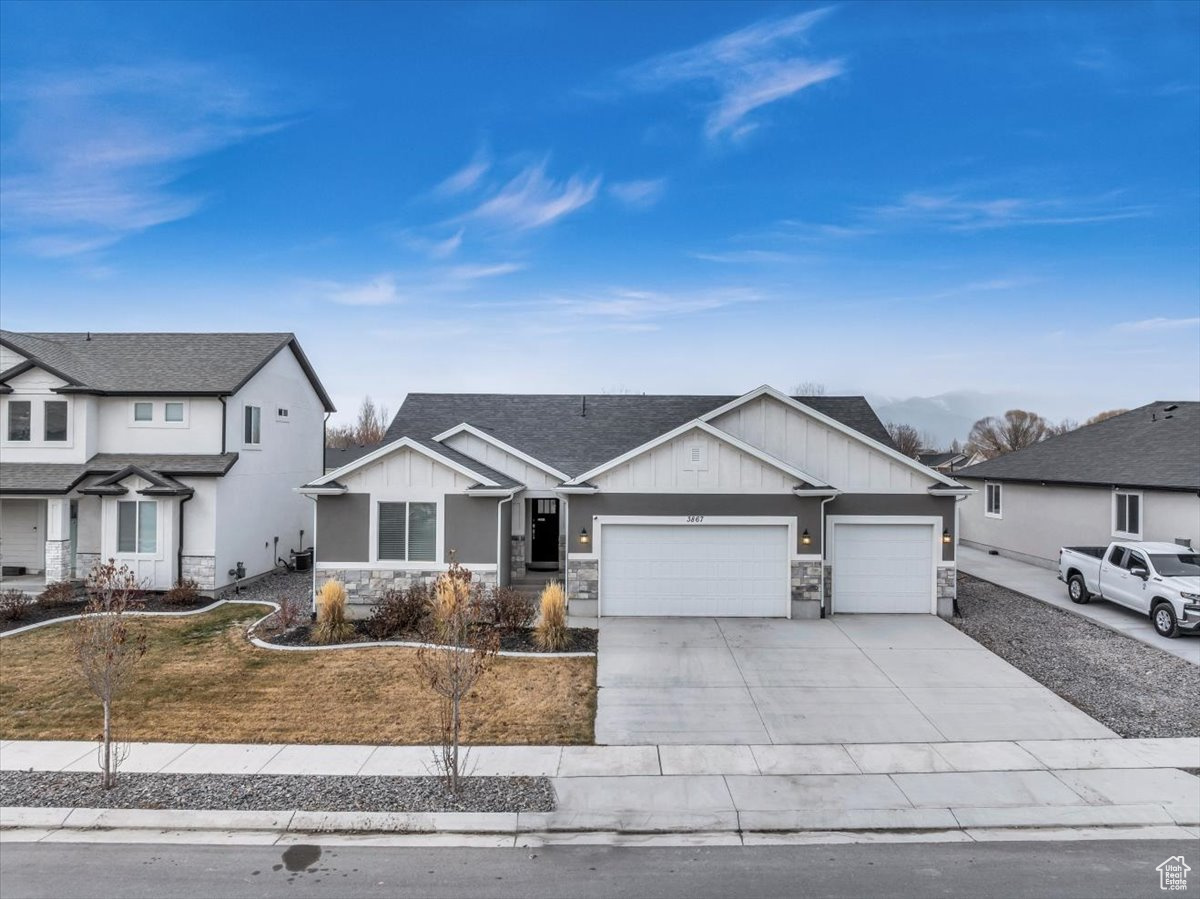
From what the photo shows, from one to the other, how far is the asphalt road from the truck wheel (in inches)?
340

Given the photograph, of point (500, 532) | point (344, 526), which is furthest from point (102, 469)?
point (500, 532)

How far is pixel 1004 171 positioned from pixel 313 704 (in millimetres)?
22608

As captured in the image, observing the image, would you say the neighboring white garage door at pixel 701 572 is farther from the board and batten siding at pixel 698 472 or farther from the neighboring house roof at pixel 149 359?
the neighboring house roof at pixel 149 359

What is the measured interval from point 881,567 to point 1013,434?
6167 cm

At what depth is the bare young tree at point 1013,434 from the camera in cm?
6262

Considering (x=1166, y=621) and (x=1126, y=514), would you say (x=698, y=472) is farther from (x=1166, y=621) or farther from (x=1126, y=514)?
(x=1126, y=514)

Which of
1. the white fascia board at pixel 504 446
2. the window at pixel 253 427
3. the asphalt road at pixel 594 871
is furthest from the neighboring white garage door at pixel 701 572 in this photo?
the window at pixel 253 427

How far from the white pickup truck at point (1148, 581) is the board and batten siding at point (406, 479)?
585 inches

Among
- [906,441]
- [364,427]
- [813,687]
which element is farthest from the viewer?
[364,427]

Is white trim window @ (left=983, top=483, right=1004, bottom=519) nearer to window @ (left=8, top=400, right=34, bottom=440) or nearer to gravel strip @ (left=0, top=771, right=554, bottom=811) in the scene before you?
gravel strip @ (left=0, top=771, right=554, bottom=811)

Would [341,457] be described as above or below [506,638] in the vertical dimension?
above

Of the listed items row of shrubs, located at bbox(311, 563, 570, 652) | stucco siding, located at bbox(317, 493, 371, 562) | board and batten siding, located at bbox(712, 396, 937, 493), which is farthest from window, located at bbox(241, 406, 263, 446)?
board and batten siding, located at bbox(712, 396, 937, 493)

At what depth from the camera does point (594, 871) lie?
545 centimetres

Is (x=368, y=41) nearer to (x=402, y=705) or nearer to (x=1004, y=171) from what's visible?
(x=402, y=705)
